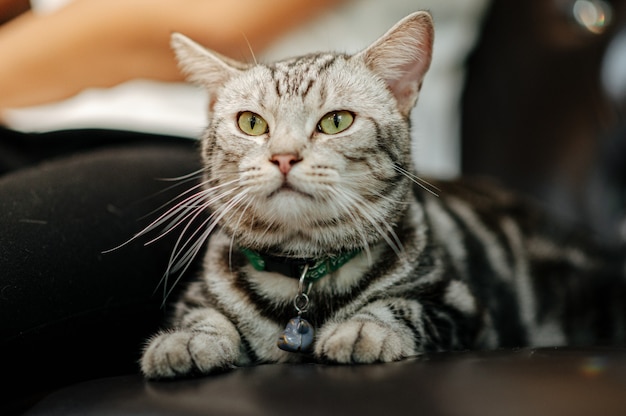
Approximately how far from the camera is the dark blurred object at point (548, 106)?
61.3 inches

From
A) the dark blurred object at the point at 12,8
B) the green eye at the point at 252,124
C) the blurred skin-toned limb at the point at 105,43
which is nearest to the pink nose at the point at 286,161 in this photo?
the green eye at the point at 252,124

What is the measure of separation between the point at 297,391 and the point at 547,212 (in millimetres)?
1128

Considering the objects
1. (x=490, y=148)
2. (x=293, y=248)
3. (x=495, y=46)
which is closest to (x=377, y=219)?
(x=293, y=248)

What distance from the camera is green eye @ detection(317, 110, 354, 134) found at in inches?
37.7

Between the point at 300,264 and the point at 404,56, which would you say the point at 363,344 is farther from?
the point at 404,56

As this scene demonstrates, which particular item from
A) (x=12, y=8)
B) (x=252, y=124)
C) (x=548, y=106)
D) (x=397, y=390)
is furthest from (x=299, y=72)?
(x=12, y=8)

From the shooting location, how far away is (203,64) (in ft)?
3.69

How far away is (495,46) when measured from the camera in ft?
6.09

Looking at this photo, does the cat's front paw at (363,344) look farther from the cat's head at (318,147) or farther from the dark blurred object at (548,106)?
the dark blurred object at (548,106)

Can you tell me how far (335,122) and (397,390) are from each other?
0.45 meters

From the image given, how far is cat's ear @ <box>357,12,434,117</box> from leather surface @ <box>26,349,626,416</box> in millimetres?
468

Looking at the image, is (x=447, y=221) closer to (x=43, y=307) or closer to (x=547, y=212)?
(x=547, y=212)

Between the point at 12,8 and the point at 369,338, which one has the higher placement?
the point at 12,8

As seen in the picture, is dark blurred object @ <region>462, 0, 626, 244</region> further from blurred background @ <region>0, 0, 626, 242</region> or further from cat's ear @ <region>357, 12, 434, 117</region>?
cat's ear @ <region>357, 12, 434, 117</region>
